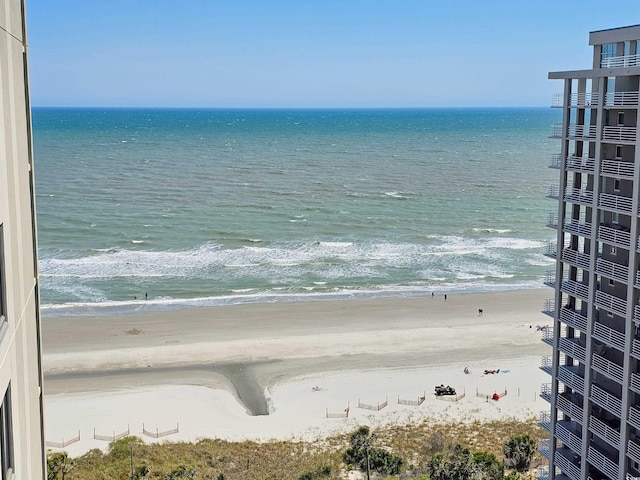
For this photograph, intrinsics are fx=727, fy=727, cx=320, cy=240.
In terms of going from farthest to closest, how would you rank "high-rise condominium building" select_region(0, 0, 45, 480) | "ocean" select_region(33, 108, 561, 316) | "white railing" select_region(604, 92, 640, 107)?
"ocean" select_region(33, 108, 561, 316), "white railing" select_region(604, 92, 640, 107), "high-rise condominium building" select_region(0, 0, 45, 480)

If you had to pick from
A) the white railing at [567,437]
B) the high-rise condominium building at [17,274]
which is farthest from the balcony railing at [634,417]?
the high-rise condominium building at [17,274]

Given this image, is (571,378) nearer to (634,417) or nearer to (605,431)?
(605,431)

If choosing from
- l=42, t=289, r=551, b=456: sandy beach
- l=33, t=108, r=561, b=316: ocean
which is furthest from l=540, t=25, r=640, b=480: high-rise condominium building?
l=33, t=108, r=561, b=316: ocean

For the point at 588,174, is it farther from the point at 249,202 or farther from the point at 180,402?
the point at 249,202

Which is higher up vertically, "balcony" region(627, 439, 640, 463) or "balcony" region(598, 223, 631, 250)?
"balcony" region(598, 223, 631, 250)

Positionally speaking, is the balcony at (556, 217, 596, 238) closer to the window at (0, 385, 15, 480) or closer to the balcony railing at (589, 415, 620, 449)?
the balcony railing at (589, 415, 620, 449)

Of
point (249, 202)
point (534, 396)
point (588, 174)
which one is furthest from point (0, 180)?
point (249, 202)
